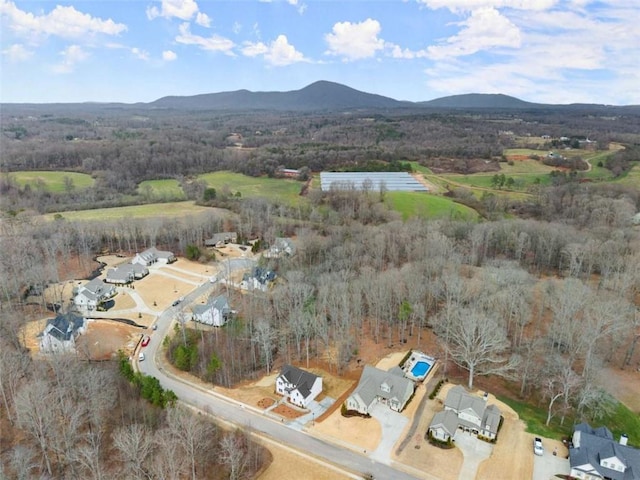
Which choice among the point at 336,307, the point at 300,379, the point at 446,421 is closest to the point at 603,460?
the point at 446,421

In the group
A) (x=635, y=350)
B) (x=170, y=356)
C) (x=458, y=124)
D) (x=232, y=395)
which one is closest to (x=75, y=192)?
(x=170, y=356)

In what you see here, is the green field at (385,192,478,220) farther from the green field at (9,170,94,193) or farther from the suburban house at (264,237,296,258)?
the green field at (9,170,94,193)

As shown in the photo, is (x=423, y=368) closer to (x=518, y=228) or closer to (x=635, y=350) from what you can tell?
(x=635, y=350)

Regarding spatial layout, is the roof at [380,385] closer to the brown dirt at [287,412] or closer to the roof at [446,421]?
the roof at [446,421]

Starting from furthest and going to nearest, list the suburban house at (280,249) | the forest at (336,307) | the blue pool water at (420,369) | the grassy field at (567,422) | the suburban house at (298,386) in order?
1. the suburban house at (280,249)
2. the blue pool water at (420,369)
3. the suburban house at (298,386)
4. the grassy field at (567,422)
5. the forest at (336,307)

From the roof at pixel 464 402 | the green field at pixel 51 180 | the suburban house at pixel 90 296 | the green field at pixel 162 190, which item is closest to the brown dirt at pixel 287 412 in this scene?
the roof at pixel 464 402
